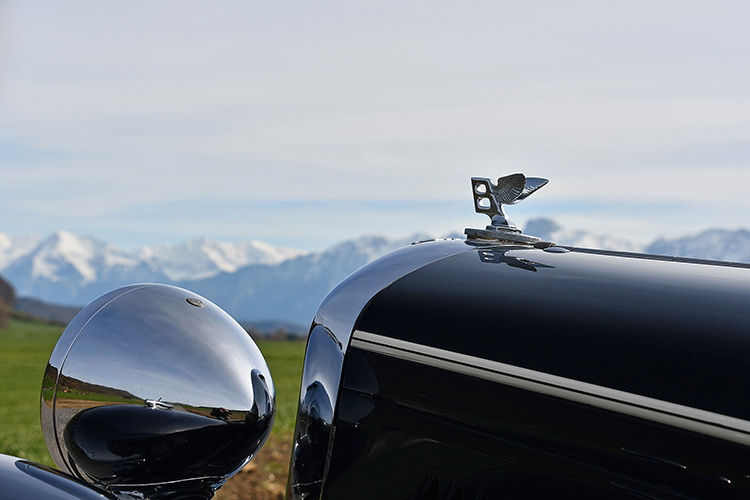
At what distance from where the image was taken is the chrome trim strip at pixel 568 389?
1344 mm

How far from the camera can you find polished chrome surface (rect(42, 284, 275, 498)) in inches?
78.2

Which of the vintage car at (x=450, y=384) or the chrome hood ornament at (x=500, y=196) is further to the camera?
the chrome hood ornament at (x=500, y=196)

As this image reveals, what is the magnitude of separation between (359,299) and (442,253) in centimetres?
32

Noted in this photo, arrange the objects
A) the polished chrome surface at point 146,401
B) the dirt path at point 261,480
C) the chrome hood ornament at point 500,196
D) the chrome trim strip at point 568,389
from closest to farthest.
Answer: the chrome trim strip at point 568,389 → the polished chrome surface at point 146,401 → the chrome hood ornament at point 500,196 → the dirt path at point 261,480

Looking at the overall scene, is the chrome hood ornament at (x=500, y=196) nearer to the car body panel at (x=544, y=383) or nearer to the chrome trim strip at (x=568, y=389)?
the car body panel at (x=544, y=383)

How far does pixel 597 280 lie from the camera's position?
5.98 feet

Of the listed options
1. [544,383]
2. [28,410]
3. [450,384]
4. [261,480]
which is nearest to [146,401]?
[450,384]

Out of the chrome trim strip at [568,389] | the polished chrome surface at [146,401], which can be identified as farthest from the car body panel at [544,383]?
the polished chrome surface at [146,401]

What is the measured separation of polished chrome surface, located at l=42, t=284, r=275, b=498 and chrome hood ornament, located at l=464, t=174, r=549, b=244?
36.8 inches

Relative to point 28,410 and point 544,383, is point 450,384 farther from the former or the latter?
point 28,410

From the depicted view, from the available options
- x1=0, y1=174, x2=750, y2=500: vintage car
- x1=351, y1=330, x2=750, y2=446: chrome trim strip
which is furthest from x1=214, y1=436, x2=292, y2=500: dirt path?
x1=351, y1=330, x2=750, y2=446: chrome trim strip

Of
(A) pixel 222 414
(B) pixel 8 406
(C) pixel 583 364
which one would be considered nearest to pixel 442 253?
(C) pixel 583 364

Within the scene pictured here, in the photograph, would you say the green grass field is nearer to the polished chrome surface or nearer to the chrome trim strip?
the polished chrome surface

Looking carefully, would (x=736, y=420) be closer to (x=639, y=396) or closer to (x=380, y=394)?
(x=639, y=396)
